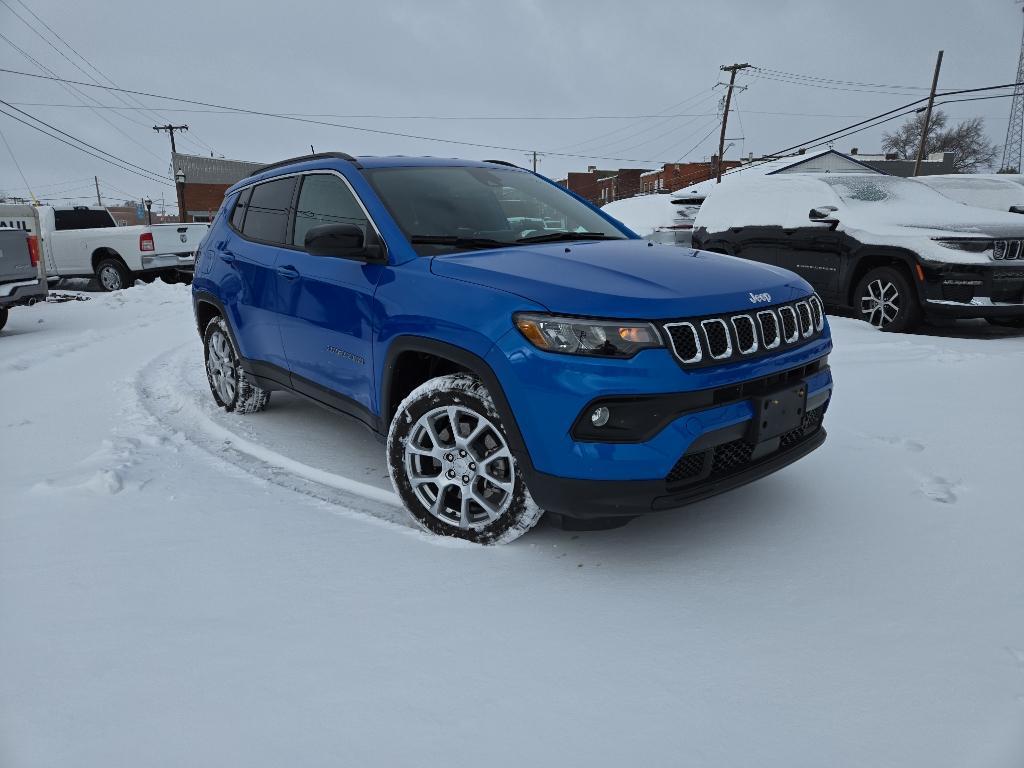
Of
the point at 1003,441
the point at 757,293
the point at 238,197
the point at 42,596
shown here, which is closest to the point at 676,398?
the point at 757,293

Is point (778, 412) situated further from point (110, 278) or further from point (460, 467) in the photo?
point (110, 278)

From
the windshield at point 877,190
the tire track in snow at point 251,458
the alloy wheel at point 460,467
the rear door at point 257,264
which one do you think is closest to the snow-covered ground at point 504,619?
the tire track in snow at point 251,458

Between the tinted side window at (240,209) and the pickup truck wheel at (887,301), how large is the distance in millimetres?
6316

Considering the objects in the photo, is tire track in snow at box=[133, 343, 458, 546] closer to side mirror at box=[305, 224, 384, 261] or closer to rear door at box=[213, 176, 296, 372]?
rear door at box=[213, 176, 296, 372]

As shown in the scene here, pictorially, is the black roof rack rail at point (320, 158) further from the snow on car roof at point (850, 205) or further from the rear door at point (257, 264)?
the snow on car roof at point (850, 205)

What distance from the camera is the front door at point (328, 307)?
10.9 feet

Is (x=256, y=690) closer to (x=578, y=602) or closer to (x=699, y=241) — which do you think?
(x=578, y=602)

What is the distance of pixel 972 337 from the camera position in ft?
23.6

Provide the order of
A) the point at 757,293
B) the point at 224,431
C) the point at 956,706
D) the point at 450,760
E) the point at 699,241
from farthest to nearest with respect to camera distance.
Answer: the point at 699,241 < the point at 224,431 < the point at 757,293 < the point at 956,706 < the point at 450,760

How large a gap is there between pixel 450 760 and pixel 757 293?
202 cm

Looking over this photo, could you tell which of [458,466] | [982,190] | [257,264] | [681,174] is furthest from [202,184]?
[458,466]

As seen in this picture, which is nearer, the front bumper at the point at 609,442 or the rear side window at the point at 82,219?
the front bumper at the point at 609,442

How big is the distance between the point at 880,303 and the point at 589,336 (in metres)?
6.28

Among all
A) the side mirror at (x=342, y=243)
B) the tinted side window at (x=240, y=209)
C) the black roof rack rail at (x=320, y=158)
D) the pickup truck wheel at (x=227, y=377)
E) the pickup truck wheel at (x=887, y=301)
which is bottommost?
the pickup truck wheel at (x=227, y=377)
